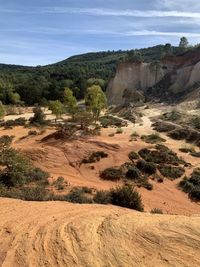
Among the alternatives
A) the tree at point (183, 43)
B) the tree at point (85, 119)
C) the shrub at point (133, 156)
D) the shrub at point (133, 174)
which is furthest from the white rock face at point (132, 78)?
the shrub at point (133, 174)

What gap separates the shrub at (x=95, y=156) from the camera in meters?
30.8

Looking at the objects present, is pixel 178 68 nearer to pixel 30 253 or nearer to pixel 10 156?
pixel 10 156

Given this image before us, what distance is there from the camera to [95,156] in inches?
1238

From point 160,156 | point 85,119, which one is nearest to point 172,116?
point 85,119

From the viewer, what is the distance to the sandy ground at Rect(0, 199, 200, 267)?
9.20m

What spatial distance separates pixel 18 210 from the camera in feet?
43.1

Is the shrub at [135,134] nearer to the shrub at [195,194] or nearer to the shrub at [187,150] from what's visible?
the shrub at [187,150]

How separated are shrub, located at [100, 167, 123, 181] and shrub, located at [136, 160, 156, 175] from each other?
2061mm

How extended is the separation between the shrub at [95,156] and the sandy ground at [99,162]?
449mm

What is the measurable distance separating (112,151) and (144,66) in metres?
49.7

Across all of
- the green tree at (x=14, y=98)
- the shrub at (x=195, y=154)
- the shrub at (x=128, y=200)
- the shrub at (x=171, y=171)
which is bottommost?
the green tree at (x=14, y=98)

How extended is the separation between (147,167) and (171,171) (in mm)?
1819

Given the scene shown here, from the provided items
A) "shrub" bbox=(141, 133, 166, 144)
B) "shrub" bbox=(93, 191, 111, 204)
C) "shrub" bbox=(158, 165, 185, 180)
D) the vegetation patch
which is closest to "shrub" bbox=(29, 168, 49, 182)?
"shrub" bbox=(93, 191, 111, 204)

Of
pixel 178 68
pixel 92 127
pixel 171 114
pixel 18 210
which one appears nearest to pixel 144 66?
pixel 178 68
